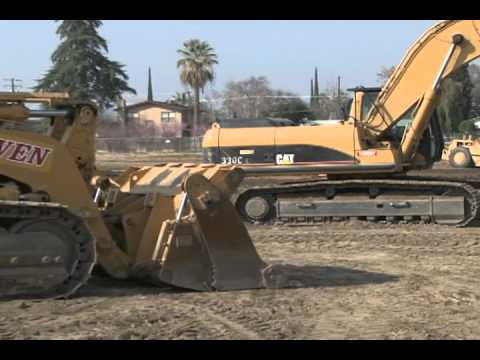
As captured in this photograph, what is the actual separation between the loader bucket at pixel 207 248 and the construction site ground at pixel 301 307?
159 millimetres

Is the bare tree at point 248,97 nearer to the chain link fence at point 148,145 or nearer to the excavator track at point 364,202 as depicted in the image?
the chain link fence at point 148,145

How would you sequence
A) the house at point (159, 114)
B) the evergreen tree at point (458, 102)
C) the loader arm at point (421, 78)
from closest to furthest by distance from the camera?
1. the loader arm at point (421, 78)
2. the evergreen tree at point (458, 102)
3. the house at point (159, 114)

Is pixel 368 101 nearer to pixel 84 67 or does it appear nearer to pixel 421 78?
pixel 421 78

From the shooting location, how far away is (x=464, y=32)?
39.5ft

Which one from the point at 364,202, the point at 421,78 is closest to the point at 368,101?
the point at 421,78

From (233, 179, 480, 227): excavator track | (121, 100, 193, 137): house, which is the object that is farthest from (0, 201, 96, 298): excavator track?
(121, 100, 193, 137): house

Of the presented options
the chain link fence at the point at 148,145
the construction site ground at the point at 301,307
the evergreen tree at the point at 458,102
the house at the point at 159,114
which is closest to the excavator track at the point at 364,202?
the construction site ground at the point at 301,307

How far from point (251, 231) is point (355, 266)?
3550 millimetres

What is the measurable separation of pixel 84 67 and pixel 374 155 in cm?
4214

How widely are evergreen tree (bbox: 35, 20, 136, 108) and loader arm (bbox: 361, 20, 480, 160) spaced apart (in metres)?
40.8

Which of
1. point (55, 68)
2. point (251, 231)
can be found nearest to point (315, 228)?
point (251, 231)

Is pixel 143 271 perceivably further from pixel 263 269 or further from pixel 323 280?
pixel 323 280

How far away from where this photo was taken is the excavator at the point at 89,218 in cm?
638

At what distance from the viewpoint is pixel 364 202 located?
12234mm
